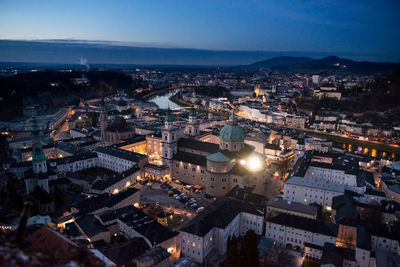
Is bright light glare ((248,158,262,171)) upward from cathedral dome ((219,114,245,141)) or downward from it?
downward

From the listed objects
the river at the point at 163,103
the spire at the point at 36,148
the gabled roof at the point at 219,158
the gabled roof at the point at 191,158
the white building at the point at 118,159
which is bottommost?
the river at the point at 163,103

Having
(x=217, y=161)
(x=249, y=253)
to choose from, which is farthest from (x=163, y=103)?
(x=249, y=253)

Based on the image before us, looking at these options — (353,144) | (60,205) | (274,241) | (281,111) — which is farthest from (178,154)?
(281,111)

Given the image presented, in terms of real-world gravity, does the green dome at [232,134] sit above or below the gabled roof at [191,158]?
above

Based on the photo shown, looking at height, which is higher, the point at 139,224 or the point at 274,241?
the point at 139,224

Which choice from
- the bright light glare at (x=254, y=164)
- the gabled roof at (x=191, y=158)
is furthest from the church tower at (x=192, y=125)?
the bright light glare at (x=254, y=164)

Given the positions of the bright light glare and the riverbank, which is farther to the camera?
the riverbank

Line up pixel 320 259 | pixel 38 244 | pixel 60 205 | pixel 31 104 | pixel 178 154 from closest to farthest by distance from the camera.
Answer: pixel 38 244
pixel 320 259
pixel 60 205
pixel 178 154
pixel 31 104

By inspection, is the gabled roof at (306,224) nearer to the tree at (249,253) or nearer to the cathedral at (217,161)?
the tree at (249,253)

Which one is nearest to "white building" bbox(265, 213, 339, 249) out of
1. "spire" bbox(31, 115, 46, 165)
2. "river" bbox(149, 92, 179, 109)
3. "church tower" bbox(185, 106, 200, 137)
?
"spire" bbox(31, 115, 46, 165)

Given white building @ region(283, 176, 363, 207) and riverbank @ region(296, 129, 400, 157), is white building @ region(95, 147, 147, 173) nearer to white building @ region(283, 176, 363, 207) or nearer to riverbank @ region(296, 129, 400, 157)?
white building @ region(283, 176, 363, 207)

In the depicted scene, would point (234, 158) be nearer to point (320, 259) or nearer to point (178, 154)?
point (178, 154)
